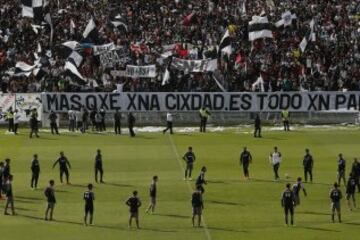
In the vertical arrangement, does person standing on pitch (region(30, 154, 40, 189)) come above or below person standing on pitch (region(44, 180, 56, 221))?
above

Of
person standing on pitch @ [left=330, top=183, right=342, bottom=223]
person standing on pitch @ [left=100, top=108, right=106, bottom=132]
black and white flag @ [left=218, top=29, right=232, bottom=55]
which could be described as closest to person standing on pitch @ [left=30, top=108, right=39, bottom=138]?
person standing on pitch @ [left=100, top=108, right=106, bottom=132]

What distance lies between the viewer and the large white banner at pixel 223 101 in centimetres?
6494

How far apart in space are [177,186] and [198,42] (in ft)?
86.4

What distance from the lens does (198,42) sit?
229ft

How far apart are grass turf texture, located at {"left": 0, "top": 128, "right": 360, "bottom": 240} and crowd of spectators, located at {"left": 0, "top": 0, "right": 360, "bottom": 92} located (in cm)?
633

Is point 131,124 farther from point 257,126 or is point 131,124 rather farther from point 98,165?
point 98,165

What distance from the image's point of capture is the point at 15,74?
6606 cm

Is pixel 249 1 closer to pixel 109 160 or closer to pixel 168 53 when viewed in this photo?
pixel 168 53

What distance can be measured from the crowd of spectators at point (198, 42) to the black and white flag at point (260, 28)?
5.32 feet

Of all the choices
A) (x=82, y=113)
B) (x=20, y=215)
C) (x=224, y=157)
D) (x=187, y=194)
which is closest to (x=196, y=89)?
(x=82, y=113)

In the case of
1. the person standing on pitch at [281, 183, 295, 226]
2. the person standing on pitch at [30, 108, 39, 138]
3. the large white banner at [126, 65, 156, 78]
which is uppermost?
the large white banner at [126, 65, 156, 78]

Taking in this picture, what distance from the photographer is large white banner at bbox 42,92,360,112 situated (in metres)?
64.9

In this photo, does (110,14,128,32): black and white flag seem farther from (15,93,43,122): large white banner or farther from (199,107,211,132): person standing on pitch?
(199,107,211,132): person standing on pitch

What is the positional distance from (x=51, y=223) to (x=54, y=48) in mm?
32050
